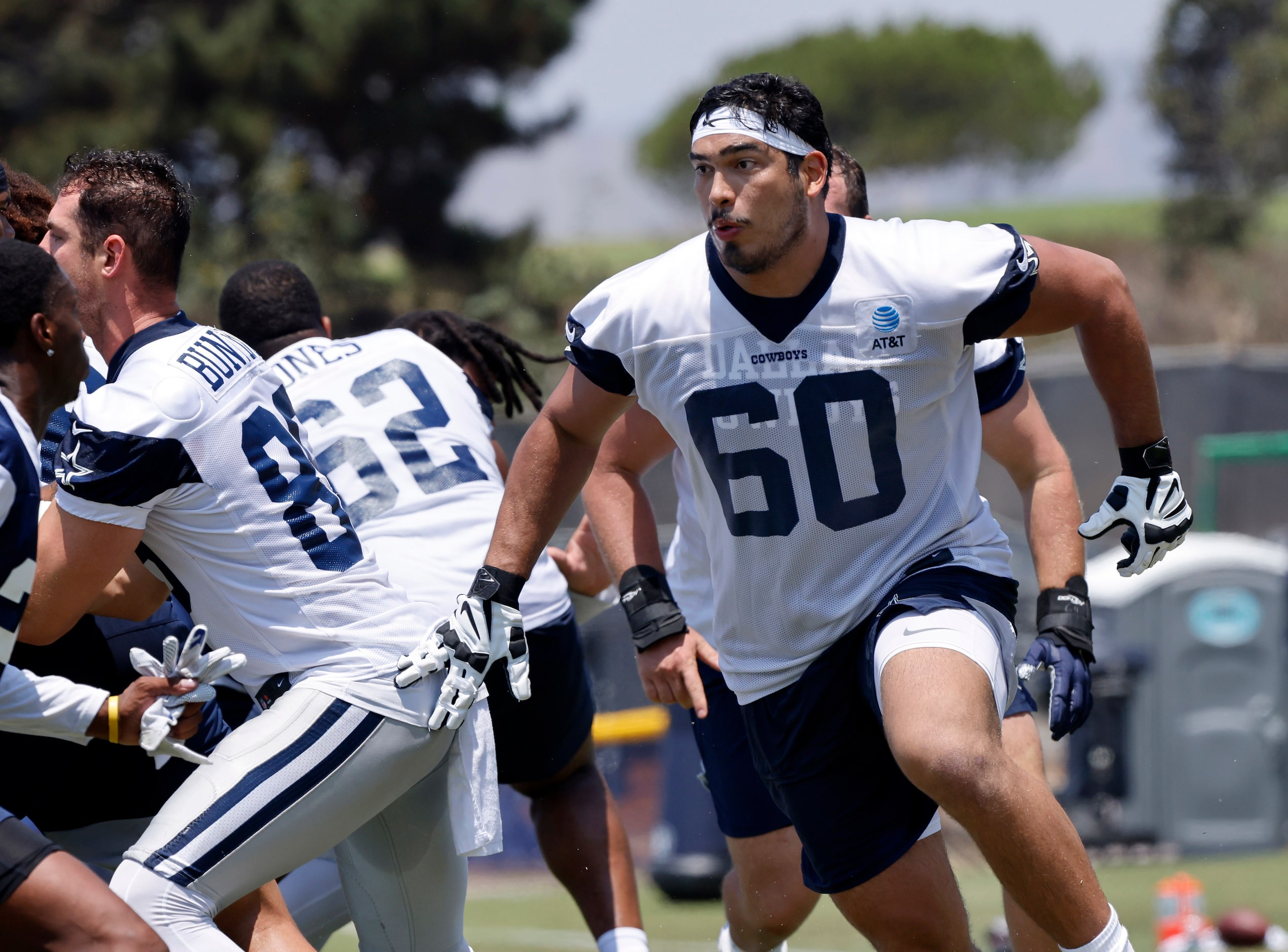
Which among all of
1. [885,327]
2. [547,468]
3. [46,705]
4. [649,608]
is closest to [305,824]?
[46,705]

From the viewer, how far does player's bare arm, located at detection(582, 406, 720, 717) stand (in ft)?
13.6

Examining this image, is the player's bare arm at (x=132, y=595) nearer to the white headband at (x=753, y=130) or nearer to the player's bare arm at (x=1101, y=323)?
the white headband at (x=753, y=130)

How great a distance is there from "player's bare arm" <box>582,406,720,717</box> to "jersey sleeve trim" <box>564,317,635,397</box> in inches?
24.4

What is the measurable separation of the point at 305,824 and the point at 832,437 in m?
1.47

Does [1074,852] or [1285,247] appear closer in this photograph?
[1074,852]

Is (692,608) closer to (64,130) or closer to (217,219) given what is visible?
(217,219)

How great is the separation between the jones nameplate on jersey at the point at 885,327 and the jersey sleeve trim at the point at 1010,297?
135 millimetres

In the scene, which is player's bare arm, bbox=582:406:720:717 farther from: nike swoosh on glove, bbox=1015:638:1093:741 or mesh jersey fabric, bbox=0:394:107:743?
mesh jersey fabric, bbox=0:394:107:743

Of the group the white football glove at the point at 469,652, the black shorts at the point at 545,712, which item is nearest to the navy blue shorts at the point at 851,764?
the white football glove at the point at 469,652

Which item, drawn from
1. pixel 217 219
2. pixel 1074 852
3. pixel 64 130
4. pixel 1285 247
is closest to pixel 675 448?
pixel 1074 852

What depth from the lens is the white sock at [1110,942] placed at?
3.15 m

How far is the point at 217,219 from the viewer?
74.8ft

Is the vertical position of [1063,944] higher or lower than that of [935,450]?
lower

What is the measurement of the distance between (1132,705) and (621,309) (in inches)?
313
